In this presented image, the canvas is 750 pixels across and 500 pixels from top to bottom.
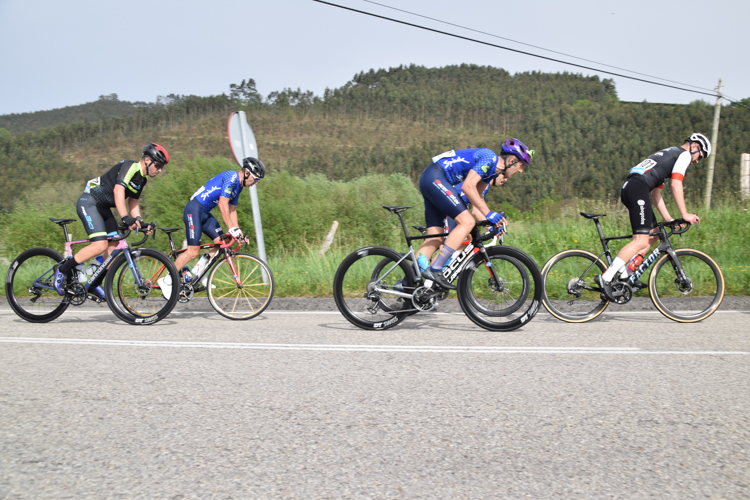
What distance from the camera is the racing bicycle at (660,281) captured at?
6.20m

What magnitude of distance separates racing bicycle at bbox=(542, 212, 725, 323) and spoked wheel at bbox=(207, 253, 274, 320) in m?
3.33

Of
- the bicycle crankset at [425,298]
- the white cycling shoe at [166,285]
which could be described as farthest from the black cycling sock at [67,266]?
the bicycle crankset at [425,298]

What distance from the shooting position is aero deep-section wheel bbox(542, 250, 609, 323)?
20.6ft

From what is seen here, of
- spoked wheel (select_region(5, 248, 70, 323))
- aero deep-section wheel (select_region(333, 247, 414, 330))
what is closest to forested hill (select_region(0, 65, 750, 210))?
spoked wheel (select_region(5, 248, 70, 323))

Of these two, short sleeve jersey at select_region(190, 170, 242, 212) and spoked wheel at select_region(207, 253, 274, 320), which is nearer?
spoked wheel at select_region(207, 253, 274, 320)

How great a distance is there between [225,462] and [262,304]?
432 cm

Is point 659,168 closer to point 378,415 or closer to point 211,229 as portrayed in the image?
point 378,415

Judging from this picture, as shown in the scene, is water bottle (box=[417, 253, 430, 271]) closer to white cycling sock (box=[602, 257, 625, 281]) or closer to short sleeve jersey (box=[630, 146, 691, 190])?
white cycling sock (box=[602, 257, 625, 281])

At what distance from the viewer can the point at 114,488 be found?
7.75 feet

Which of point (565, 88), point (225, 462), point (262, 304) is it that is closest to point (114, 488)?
point (225, 462)

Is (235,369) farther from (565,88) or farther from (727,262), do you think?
(565,88)

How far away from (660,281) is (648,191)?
1024 mm

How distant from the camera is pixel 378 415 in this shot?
127 inches

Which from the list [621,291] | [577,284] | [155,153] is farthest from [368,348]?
[155,153]
